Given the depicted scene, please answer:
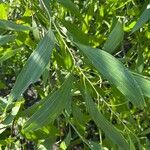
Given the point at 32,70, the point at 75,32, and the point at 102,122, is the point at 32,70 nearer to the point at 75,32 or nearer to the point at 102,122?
the point at 102,122

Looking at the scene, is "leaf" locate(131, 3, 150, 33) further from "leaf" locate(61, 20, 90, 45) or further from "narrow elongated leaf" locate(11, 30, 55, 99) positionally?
"narrow elongated leaf" locate(11, 30, 55, 99)

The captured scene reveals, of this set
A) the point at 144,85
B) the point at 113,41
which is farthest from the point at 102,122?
the point at 113,41

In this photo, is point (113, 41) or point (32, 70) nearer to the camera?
point (32, 70)

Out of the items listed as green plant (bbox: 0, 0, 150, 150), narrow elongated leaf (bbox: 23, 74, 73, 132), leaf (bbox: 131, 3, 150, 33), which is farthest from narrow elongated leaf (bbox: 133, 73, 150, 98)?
leaf (bbox: 131, 3, 150, 33)

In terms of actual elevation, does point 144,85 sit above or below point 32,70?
below

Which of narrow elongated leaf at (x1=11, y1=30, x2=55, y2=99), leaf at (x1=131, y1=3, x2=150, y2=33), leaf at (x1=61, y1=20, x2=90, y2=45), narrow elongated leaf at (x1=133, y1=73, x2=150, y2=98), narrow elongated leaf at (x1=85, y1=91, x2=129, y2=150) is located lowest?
narrow elongated leaf at (x1=85, y1=91, x2=129, y2=150)
